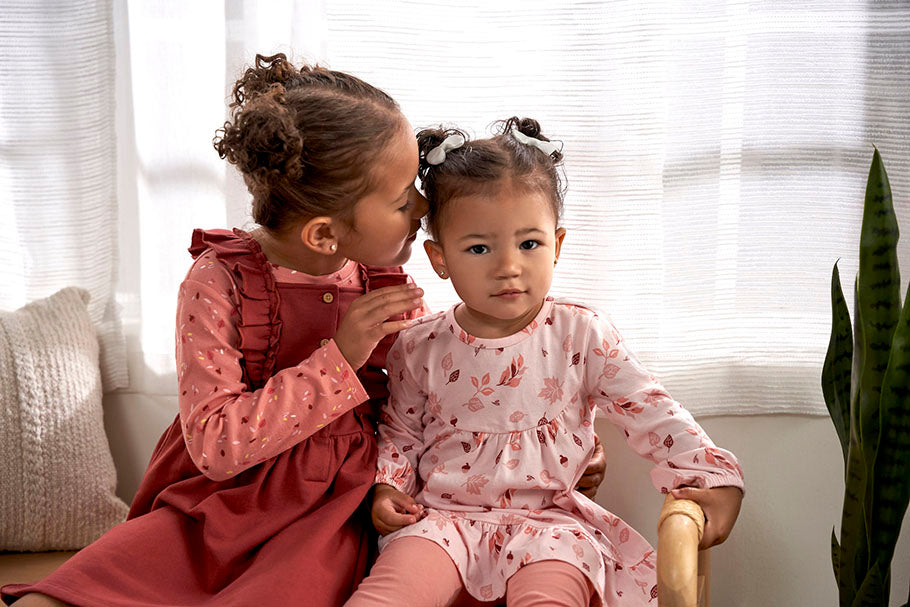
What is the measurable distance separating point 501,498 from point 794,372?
64 centimetres

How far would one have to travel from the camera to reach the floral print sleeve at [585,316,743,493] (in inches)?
53.7

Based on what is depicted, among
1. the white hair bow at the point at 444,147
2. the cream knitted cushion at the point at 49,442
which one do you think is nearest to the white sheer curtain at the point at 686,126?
the white hair bow at the point at 444,147

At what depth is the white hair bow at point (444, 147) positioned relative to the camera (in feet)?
4.73

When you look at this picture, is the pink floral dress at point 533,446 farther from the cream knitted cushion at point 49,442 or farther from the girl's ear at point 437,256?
the cream knitted cushion at point 49,442

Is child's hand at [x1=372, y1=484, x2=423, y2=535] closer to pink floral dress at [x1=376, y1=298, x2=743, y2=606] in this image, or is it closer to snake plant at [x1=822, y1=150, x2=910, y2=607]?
pink floral dress at [x1=376, y1=298, x2=743, y2=606]

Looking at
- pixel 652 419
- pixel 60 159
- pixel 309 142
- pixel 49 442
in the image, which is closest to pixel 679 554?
pixel 652 419

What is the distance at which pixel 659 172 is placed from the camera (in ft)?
5.43

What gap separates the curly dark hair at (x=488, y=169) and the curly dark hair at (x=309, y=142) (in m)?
0.10

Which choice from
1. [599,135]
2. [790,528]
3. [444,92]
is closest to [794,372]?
[790,528]

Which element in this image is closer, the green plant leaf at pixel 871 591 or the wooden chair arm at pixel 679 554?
the wooden chair arm at pixel 679 554

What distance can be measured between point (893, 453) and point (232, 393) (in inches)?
39.9

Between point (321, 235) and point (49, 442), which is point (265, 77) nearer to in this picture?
point (321, 235)

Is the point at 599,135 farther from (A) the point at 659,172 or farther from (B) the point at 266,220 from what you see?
(B) the point at 266,220

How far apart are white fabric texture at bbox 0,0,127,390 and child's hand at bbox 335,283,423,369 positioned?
2.58ft
